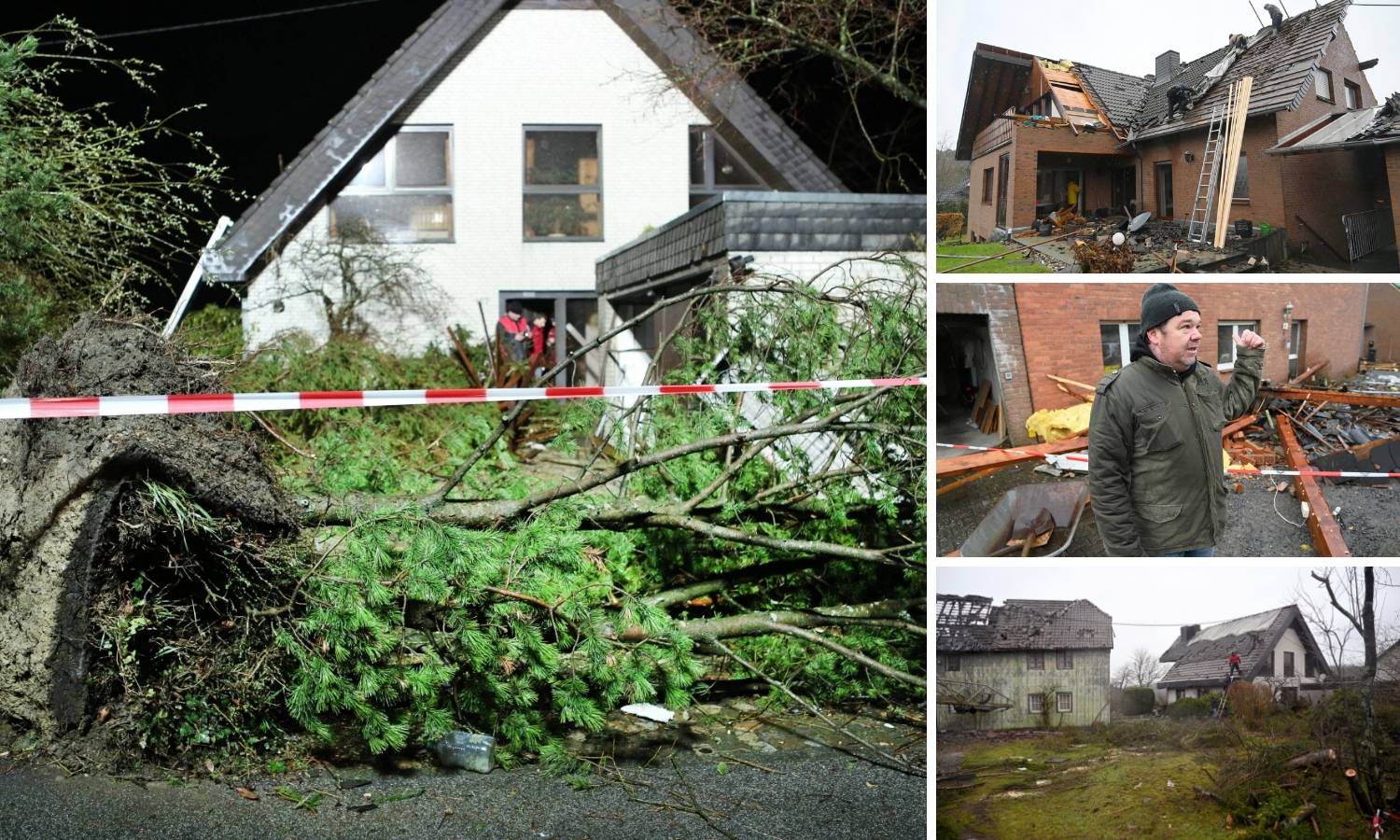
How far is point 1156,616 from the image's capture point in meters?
2.97

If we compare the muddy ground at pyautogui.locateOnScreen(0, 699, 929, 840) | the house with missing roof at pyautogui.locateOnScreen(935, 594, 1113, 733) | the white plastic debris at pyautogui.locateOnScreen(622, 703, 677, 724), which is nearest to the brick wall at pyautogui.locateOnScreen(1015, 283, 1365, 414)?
the house with missing roof at pyautogui.locateOnScreen(935, 594, 1113, 733)

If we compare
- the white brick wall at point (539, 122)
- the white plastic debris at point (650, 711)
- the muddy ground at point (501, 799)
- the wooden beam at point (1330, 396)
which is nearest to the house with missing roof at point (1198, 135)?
the wooden beam at point (1330, 396)

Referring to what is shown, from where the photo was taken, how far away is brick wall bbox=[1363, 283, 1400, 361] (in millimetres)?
2887

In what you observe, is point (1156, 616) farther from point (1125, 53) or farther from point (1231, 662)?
point (1125, 53)

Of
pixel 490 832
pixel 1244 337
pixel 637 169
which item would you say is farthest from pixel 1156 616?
pixel 637 169

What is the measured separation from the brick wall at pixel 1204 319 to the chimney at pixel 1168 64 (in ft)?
1.66

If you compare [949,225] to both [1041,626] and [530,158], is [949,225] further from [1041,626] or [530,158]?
[530,158]

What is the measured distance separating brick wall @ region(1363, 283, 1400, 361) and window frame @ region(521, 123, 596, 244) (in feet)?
47.7

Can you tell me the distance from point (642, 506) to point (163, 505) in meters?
2.06

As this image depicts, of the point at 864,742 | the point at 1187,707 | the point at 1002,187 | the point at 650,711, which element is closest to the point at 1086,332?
the point at 1002,187

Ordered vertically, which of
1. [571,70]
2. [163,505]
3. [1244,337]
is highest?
[571,70]

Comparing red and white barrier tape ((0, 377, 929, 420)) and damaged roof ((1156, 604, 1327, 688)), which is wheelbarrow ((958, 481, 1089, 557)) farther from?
red and white barrier tape ((0, 377, 929, 420))

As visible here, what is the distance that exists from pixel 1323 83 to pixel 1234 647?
1400mm

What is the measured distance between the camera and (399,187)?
16359mm
